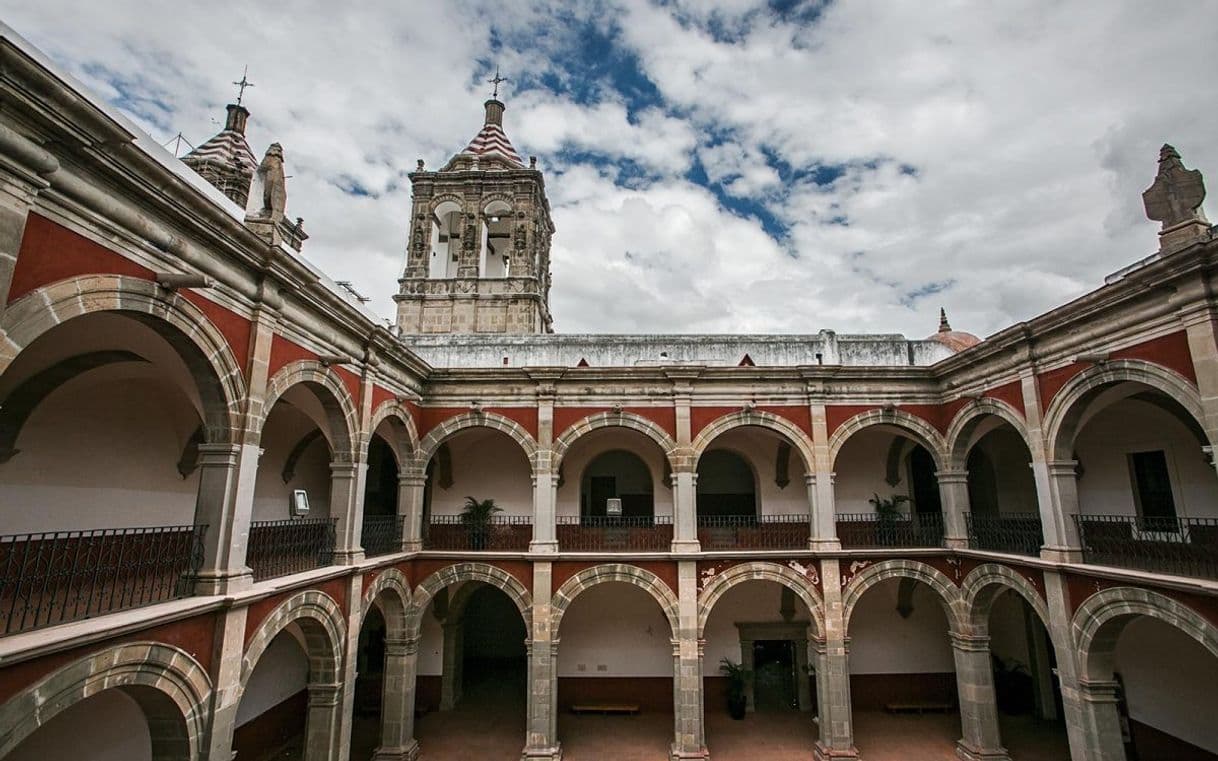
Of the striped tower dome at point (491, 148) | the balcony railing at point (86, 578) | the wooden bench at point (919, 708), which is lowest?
the wooden bench at point (919, 708)

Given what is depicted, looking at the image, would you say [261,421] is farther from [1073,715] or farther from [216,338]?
[1073,715]

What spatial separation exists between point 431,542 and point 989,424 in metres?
12.4

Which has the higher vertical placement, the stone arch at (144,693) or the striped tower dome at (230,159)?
the striped tower dome at (230,159)

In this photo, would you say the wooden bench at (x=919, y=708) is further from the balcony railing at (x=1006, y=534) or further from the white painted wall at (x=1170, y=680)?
the balcony railing at (x=1006, y=534)

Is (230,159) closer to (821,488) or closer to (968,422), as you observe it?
(821,488)

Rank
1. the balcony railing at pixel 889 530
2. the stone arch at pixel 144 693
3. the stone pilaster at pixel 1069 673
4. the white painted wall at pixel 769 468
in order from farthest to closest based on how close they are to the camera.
→ the white painted wall at pixel 769 468, the balcony railing at pixel 889 530, the stone pilaster at pixel 1069 673, the stone arch at pixel 144 693

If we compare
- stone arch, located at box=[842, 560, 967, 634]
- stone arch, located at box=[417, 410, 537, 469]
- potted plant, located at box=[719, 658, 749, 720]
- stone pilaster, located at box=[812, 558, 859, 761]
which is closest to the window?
stone arch, located at box=[842, 560, 967, 634]

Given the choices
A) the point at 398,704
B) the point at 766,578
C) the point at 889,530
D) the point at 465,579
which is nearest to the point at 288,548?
the point at 465,579

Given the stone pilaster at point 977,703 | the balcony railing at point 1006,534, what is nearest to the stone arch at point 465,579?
the stone pilaster at point 977,703

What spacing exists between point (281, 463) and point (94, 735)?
5.55 meters

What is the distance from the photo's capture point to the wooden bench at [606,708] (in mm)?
14289

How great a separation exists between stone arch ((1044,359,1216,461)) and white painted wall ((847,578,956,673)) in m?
6.20

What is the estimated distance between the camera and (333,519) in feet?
33.3

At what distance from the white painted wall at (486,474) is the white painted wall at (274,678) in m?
4.05
